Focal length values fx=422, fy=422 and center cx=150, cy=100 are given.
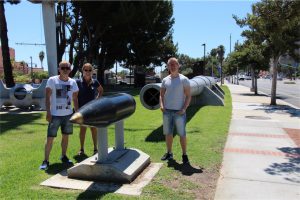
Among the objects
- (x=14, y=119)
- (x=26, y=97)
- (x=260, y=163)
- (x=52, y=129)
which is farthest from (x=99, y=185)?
(x=26, y=97)

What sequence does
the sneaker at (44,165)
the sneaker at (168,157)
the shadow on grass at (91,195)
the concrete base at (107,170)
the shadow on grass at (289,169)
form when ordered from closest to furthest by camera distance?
the shadow on grass at (91,195) → the concrete base at (107,170) → the shadow on grass at (289,169) → the sneaker at (44,165) → the sneaker at (168,157)

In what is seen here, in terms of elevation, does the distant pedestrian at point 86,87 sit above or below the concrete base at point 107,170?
above

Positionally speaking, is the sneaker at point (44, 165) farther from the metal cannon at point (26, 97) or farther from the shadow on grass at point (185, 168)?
the metal cannon at point (26, 97)

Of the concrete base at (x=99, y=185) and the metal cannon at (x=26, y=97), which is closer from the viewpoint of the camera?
the concrete base at (x=99, y=185)

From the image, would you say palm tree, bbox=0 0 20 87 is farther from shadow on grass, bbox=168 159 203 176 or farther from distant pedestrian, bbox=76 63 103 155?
shadow on grass, bbox=168 159 203 176

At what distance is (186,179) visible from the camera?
5.80m

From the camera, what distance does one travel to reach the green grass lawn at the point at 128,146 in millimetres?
5172

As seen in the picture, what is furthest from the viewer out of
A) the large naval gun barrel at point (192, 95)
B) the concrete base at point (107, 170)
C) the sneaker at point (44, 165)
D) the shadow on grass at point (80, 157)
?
the large naval gun barrel at point (192, 95)

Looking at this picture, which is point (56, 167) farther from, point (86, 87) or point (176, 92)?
point (176, 92)

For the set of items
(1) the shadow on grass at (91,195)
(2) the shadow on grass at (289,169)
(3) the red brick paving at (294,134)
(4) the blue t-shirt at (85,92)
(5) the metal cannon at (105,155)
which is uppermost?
(4) the blue t-shirt at (85,92)

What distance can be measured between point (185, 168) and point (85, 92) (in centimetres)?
210

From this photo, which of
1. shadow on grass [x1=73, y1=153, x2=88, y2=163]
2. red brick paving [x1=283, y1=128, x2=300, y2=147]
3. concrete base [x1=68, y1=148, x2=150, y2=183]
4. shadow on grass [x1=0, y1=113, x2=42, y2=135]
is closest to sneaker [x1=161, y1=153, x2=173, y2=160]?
concrete base [x1=68, y1=148, x2=150, y2=183]

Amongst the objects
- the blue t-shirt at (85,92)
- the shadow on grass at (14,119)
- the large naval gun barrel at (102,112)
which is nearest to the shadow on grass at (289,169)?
the large naval gun barrel at (102,112)

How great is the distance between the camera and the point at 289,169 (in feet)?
21.6
